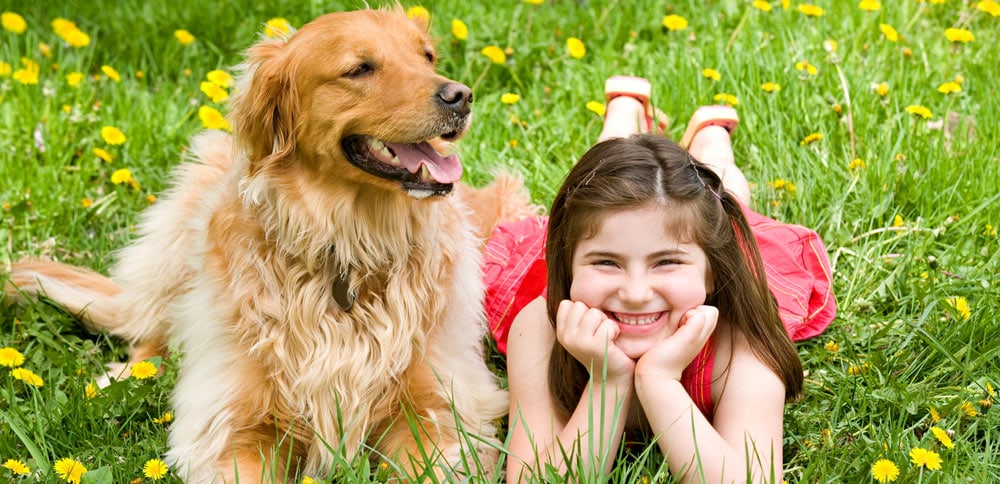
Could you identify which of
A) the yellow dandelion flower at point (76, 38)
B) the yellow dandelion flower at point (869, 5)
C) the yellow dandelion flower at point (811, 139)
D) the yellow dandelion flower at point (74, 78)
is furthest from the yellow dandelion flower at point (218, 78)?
the yellow dandelion flower at point (869, 5)

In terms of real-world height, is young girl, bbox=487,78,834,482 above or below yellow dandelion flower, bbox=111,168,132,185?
above

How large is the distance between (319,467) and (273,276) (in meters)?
0.53

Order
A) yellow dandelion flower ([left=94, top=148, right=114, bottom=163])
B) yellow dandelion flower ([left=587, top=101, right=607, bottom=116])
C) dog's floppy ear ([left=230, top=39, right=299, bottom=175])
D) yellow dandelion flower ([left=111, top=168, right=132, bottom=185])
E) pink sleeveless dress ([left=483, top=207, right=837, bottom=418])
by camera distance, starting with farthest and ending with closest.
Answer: yellow dandelion flower ([left=587, top=101, right=607, bottom=116]) → yellow dandelion flower ([left=94, top=148, right=114, bottom=163]) → yellow dandelion flower ([left=111, top=168, right=132, bottom=185]) → pink sleeveless dress ([left=483, top=207, right=837, bottom=418]) → dog's floppy ear ([left=230, top=39, right=299, bottom=175])

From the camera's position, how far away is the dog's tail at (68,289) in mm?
3541

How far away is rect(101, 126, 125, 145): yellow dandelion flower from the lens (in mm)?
4117

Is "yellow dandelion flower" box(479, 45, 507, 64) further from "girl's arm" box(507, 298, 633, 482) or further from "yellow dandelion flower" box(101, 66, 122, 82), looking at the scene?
"girl's arm" box(507, 298, 633, 482)

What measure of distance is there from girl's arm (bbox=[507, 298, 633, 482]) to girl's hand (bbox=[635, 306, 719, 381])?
78 mm

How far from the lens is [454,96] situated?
8.96 ft

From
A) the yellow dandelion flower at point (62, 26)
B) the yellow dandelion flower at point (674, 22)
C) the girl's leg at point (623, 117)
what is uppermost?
the yellow dandelion flower at point (674, 22)

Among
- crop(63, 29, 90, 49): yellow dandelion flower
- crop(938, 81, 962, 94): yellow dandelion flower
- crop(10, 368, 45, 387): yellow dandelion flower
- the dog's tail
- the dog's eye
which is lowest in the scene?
the dog's tail

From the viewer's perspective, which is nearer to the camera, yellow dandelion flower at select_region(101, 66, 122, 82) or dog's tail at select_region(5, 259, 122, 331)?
dog's tail at select_region(5, 259, 122, 331)

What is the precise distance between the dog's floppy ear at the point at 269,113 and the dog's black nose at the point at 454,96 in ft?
1.26

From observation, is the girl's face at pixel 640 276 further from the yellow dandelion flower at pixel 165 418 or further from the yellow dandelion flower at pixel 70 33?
the yellow dandelion flower at pixel 70 33

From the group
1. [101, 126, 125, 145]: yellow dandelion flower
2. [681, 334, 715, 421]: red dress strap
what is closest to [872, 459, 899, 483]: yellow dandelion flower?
[681, 334, 715, 421]: red dress strap
